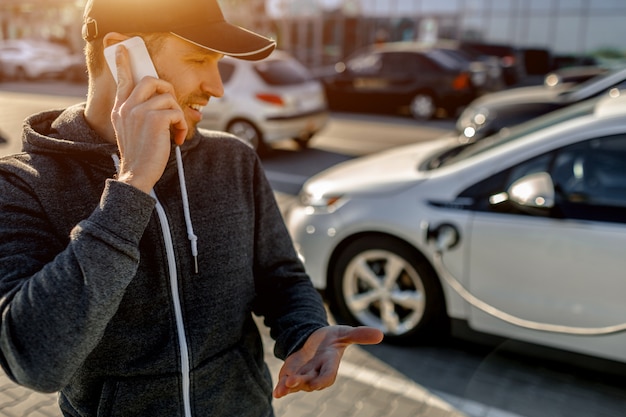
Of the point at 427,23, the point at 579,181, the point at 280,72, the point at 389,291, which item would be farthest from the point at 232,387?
the point at 427,23

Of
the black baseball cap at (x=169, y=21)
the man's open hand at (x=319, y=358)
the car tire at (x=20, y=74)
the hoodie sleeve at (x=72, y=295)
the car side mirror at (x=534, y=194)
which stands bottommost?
the car tire at (x=20, y=74)

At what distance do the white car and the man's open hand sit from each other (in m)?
2.14

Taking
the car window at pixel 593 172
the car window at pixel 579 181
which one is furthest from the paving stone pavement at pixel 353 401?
the car window at pixel 593 172

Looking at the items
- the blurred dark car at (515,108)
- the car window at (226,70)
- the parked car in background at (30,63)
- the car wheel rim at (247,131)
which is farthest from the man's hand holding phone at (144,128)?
the parked car in background at (30,63)

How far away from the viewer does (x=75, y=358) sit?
112cm

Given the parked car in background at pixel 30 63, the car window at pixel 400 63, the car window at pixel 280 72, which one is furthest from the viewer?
the parked car in background at pixel 30 63

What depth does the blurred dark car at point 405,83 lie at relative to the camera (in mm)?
13797

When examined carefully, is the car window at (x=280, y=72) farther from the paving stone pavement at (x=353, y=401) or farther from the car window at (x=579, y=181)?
the paving stone pavement at (x=353, y=401)

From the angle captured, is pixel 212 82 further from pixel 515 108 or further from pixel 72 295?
pixel 515 108

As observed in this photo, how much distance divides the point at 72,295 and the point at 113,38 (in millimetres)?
549

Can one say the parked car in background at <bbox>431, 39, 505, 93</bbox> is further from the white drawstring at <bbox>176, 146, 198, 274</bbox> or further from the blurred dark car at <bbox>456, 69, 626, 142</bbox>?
the white drawstring at <bbox>176, 146, 198, 274</bbox>

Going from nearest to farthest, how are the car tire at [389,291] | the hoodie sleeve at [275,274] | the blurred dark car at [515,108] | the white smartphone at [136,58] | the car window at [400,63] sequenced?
the white smartphone at [136,58]
the hoodie sleeve at [275,274]
the car tire at [389,291]
the blurred dark car at [515,108]
the car window at [400,63]

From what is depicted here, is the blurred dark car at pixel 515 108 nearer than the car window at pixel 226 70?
Yes

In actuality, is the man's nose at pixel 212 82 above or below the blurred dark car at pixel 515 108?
above
